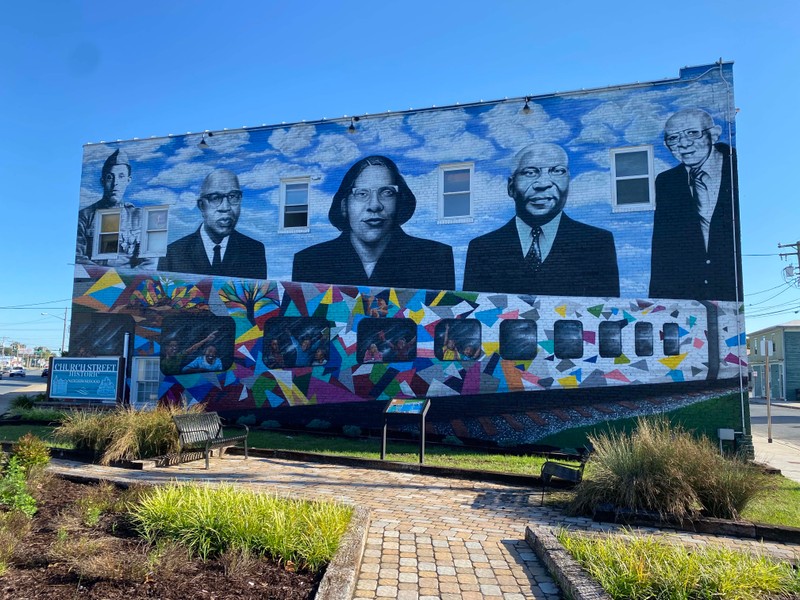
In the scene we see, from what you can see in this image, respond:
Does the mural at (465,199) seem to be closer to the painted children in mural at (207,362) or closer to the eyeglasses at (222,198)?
the eyeglasses at (222,198)

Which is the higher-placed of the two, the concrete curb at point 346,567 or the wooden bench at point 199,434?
the wooden bench at point 199,434

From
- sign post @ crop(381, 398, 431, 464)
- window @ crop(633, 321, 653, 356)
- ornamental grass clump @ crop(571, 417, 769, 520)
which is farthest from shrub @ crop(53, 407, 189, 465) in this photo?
window @ crop(633, 321, 653, 356)

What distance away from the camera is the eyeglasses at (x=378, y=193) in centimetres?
1523

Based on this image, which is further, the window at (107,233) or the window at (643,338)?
the window at (107,233)

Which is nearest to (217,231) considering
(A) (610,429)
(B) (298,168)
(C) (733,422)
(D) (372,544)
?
(B) (298,168)

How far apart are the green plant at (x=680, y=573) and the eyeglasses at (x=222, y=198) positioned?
1374 centimetres

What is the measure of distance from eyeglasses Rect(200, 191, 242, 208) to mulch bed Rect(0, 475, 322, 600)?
481 inches

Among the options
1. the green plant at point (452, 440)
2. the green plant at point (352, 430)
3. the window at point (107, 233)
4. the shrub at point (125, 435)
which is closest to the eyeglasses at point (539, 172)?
the green plant at point (452, 440)

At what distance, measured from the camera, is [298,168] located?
52.9 ft

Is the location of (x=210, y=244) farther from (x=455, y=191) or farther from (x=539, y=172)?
(x=539, y=172)

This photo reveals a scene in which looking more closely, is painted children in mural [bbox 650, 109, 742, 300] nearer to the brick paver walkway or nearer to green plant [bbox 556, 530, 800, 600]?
the brick paver walkway

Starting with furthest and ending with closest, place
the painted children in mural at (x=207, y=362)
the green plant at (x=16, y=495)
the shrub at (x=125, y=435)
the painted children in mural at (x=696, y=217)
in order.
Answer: the painted children in mural at (x=207, y=362), the painted children in mural at (x=696, y=217), the shrub at (x=125, y=435), the green plant at (x=16, y=495)

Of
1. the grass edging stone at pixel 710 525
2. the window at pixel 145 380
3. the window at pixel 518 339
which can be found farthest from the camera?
the window at pixel 145 380

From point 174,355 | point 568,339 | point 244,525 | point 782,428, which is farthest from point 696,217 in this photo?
point 782,428
